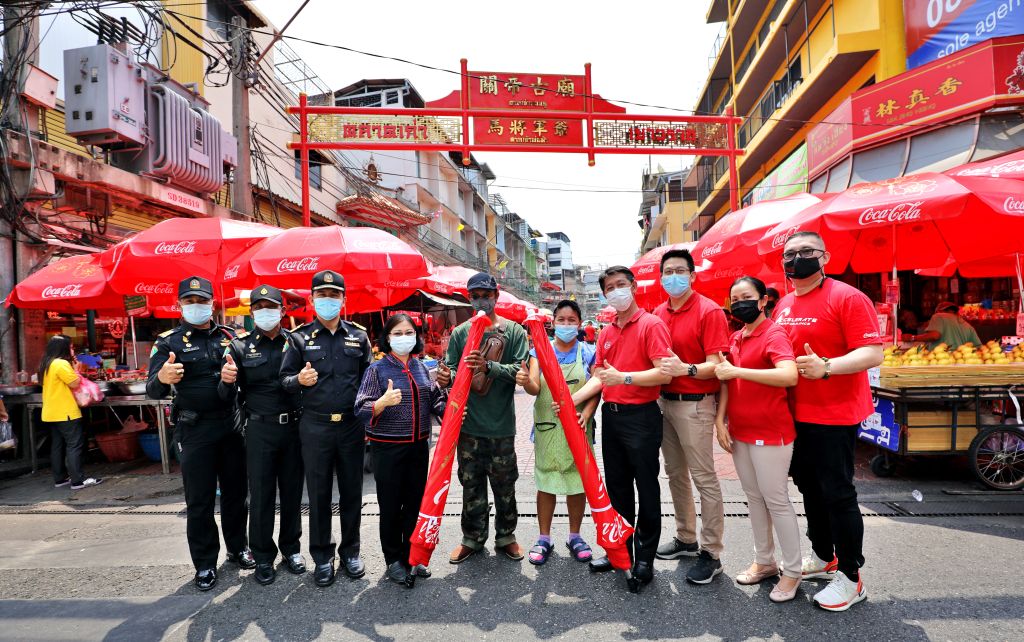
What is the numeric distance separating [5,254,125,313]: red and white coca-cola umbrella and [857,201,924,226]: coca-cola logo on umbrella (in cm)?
895

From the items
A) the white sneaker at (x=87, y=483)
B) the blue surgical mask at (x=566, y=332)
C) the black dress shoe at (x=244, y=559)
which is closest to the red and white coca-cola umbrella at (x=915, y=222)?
the blue surgical mask at (x=566, y=332)

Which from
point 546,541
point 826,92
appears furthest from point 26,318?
point 826,92

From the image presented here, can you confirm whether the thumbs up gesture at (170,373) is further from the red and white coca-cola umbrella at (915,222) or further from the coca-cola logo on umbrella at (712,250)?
the coca-cola logo on umbrella at (712,250)

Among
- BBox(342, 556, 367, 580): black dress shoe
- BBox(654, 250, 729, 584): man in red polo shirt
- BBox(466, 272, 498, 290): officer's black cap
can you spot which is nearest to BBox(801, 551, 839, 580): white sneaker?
BBox(654, 250, 729, 584): man in red polo shirt

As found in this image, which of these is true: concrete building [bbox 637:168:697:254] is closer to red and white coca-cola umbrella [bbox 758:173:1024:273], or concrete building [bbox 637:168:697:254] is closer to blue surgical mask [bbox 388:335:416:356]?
red and white coca-cola umbrella [bbox 758:173:1024:273]

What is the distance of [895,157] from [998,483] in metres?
7.37

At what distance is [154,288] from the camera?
A: 749 centimetres

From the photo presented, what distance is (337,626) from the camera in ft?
10.0

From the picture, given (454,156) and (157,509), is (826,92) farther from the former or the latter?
(454,156)

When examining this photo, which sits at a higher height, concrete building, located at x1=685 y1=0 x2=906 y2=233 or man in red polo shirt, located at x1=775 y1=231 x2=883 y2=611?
concrete building, located at x1=685 y1=0 x2=906 y2=233

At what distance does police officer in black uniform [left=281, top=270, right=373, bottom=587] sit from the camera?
3.62 metres

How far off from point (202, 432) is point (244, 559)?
3.26 ft

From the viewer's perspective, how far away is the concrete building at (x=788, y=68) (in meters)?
12.3

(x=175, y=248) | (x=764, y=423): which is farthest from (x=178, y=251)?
(x=764, y=423)
